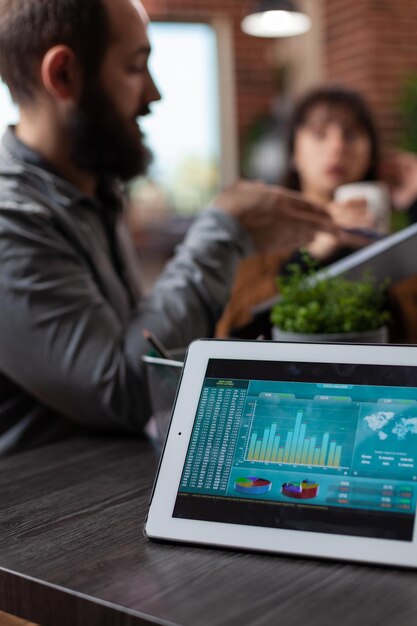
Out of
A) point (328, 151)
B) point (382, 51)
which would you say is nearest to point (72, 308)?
point (328, 151)

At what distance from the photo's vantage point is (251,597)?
0.53 meters

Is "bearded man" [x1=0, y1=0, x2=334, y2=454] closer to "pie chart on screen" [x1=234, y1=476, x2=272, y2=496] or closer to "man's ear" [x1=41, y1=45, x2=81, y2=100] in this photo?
"man's ear" [x1=41, y1=45, x2=81, y2=100]

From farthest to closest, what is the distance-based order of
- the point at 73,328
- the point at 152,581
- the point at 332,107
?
the point at 332,107
the point at 73,328
the point at 152,581

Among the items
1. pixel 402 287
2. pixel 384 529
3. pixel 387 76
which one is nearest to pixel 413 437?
pixel 384 529

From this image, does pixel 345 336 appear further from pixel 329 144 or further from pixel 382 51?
pixel 382 51

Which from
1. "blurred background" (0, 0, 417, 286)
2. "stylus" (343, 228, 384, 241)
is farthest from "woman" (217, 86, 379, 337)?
"blurred background" (0, 0, 417, 286)

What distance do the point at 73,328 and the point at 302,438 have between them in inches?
19.8

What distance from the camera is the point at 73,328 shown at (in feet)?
3.45

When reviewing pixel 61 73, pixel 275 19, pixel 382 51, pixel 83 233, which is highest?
pixel 275 19

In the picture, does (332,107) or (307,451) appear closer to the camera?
(307,451)

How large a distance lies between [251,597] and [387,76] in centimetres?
491

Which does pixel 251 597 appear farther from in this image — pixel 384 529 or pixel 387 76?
pixel 387 76

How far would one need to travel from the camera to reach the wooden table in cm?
51

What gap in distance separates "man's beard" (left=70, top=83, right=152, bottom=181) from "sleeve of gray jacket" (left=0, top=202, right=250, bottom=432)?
0.17 m
